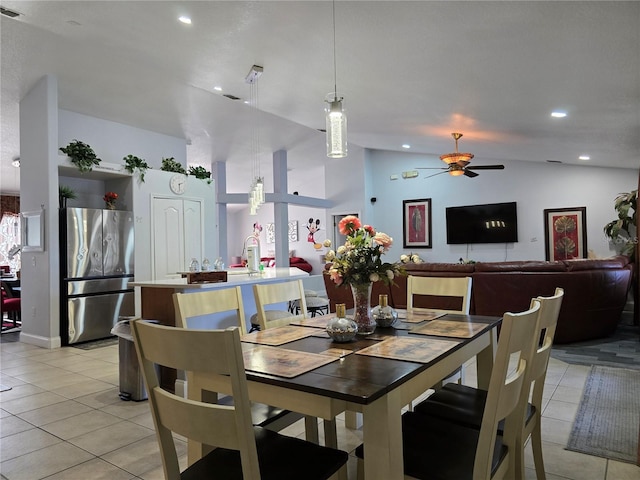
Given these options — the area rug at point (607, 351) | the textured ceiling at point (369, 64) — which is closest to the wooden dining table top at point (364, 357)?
the textured ceiling at point (369, 64)

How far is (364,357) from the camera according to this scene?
1494mm

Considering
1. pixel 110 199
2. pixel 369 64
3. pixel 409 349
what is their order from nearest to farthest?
pixel 409 349, pixel 369 64, pixel 110 199

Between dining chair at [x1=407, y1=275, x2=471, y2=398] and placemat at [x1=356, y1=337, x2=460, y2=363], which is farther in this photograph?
dining chair at [x1=407, y1=275, x2=471, y2=398]

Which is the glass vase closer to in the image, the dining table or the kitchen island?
the dining table

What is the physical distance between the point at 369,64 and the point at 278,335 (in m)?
2.70

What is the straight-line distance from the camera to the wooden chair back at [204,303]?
1891 mm

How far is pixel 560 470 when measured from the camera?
207cm

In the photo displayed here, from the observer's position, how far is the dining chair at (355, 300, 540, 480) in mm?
1209

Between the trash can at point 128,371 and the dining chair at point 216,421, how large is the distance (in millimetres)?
2044

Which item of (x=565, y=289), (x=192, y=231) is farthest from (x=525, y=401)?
(x=192, y=231)

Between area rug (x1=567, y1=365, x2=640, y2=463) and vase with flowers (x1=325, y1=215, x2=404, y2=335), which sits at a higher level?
vase with flowers (x1=325, y1=215, x2=404, y2=335)

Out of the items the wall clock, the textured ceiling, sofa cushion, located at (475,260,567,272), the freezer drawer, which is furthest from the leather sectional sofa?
the freezer drawer

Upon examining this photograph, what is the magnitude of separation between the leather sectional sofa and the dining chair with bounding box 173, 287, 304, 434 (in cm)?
305

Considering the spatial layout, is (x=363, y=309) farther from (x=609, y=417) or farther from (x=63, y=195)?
(x=63, y=195)
